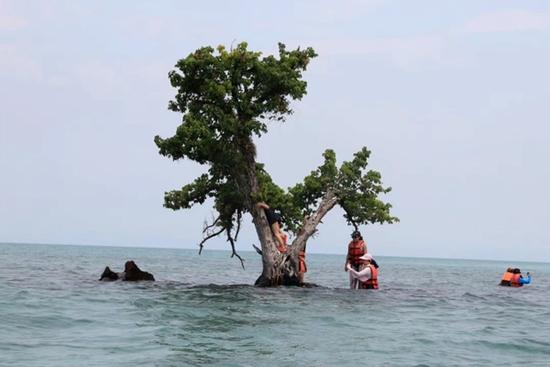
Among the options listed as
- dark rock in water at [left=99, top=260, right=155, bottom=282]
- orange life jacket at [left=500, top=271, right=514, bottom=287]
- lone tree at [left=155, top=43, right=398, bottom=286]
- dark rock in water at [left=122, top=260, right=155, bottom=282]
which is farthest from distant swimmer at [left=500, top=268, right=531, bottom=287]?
dark rock in water at [left=122, top=260, right=155, bottom=282]

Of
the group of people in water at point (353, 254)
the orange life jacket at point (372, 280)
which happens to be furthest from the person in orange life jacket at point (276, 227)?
the orange life jacket at point (372, 280)

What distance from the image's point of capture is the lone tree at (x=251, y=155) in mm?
34500

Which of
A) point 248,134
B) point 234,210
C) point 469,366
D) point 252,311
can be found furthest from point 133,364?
point 234,210

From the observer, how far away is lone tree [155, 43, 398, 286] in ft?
113

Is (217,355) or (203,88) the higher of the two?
(203,88)

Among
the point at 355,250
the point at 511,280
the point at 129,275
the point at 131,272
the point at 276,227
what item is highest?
the point at 276,227

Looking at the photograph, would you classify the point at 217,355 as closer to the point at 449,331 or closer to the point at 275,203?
the point at 449,331

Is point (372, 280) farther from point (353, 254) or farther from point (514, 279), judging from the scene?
point (514, 279)

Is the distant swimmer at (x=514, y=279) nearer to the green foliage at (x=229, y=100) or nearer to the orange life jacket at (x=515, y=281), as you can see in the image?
the orange life jacket at (x=515, y=281)

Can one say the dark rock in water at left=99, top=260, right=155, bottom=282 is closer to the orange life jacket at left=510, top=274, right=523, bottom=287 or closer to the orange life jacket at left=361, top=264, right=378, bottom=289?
the orange life jacket at left=361, top=264, right=378, bottom=289

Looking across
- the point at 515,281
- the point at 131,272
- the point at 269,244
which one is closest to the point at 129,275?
the point at 131,272

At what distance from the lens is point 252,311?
24672 mm

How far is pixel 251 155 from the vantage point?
120ft

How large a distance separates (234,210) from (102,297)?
38.1 ft
